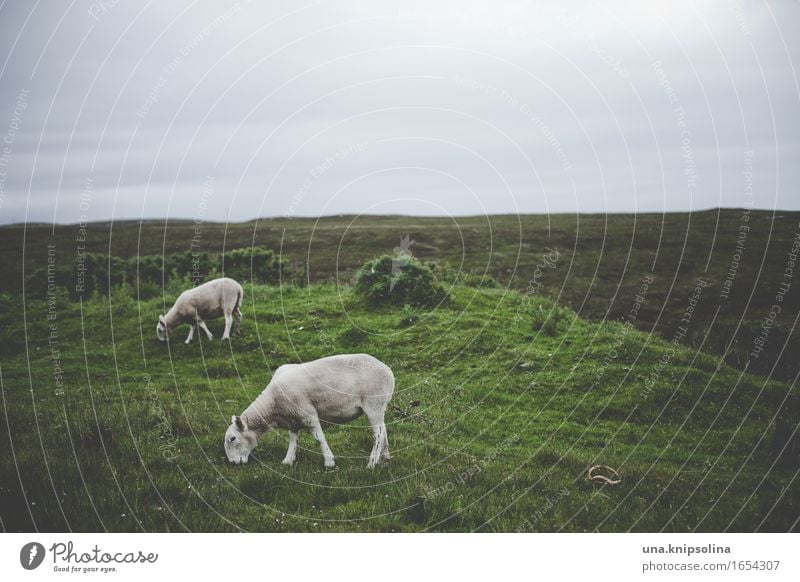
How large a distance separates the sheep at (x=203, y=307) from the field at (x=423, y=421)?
57 cm

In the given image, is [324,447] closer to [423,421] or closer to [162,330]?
[423,421]

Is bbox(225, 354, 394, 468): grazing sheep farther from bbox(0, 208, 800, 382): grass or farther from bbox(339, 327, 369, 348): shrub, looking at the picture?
bbox(339, 327, 369, 348): shrub

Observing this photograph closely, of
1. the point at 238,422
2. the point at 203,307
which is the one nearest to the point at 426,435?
the point at 238,422

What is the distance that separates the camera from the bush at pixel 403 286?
788 inches

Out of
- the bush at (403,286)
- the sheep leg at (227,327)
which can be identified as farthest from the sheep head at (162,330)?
the bush at (403,286)

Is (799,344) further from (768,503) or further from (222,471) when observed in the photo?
(222,471)

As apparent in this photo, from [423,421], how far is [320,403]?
120 inches

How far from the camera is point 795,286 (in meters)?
25.7

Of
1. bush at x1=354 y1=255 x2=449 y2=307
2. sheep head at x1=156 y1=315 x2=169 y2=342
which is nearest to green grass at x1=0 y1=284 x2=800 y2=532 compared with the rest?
sheep head at x1=156 y1=315 x2=169 y2=342

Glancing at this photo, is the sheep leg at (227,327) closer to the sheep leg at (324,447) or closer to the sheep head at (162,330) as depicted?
the sheep head at (162,330)

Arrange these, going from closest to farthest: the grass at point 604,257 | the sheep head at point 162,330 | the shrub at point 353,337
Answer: the shrub at point 353,337, the sheep head at point 162,330, the grass at point 604,257

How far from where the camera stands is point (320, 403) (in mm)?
9539

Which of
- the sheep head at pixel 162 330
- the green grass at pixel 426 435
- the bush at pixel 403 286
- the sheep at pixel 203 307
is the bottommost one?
the green grass at pixel 426 435

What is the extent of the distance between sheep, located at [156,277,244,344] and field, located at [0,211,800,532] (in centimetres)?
57
